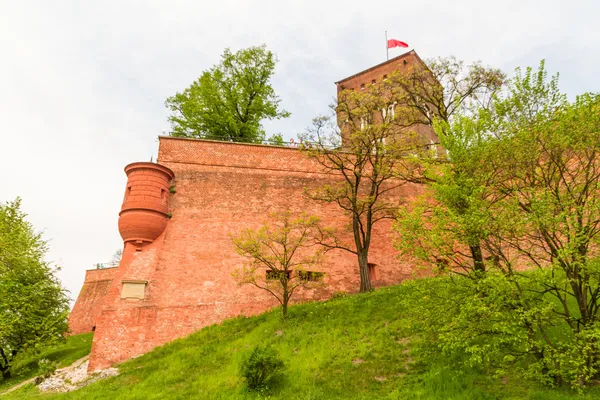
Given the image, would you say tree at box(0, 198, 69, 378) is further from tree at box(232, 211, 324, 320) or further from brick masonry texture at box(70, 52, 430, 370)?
tree at box(232, 211, 324, 320)

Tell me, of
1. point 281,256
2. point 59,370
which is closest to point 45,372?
point 59,370

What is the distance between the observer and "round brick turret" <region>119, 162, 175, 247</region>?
17469 millimetres

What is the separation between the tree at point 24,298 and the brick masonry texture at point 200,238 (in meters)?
5.03

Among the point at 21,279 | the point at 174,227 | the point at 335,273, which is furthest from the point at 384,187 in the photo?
the point at 21,279

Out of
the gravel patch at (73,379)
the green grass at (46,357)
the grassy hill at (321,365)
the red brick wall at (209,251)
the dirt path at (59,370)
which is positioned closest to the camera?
the grassy hill at (321,365)

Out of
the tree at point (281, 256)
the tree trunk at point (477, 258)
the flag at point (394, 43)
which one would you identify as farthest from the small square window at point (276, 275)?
the flag at point (394, 43)

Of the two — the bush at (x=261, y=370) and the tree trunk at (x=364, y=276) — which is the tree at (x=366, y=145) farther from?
the bush at (x=261, y=370)

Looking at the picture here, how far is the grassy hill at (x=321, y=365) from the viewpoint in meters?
9.12

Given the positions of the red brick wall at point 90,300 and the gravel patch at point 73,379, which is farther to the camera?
the red brick wall at point 90,300

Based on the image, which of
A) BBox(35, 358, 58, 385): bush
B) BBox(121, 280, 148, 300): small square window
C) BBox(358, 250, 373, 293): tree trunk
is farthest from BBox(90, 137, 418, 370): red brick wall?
BBox(35, 358, 58, 385): bush

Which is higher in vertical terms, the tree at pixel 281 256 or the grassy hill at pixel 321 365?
the tree at pixel 281 256

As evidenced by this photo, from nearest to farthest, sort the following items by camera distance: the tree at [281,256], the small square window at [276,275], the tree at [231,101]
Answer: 1. the small square window at [276,275]
2. the tree at [281,256]
3. the tree at [231,101]

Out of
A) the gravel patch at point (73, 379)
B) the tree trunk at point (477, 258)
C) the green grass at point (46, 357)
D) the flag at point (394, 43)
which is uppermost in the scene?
the flag at point (394, 43)

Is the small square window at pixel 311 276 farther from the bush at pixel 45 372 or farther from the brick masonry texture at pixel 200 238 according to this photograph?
the bush at pixel 45 372
